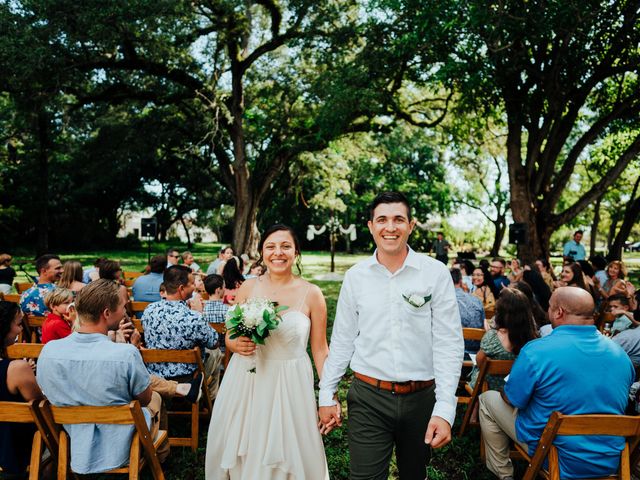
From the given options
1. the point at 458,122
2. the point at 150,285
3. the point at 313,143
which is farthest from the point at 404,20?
the point at 150,285

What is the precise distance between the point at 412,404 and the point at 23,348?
3.16 m

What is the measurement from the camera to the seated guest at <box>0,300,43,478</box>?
2.90m

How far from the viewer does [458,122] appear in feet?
51.6

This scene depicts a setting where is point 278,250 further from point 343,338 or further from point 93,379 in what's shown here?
point 93,379

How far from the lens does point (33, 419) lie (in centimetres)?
262

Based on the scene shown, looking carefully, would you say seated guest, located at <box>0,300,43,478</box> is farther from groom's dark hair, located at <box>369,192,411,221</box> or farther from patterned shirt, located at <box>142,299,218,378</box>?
groom's dark hair, located at <box>369,192,411,221</box>

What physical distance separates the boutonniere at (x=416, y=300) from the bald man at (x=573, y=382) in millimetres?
1036

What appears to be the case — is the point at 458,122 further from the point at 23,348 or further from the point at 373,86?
the point at 23,348

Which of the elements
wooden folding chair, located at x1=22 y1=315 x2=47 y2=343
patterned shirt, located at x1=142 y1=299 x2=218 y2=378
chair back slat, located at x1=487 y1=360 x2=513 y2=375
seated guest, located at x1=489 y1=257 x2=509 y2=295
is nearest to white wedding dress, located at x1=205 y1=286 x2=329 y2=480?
patterned shirt, located at x1=142 y1=299 x2=218 y2=378

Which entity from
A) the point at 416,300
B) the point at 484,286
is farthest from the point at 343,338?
the point at 484,286

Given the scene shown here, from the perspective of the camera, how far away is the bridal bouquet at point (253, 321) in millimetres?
2664

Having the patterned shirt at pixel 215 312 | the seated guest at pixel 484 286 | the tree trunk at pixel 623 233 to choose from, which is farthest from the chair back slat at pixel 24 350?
the tree trunk at pixel 623 233

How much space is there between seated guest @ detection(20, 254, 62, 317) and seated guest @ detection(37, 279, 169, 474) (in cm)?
322

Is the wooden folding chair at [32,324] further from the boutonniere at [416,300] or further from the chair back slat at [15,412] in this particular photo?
the boutonniere at [416,300]
